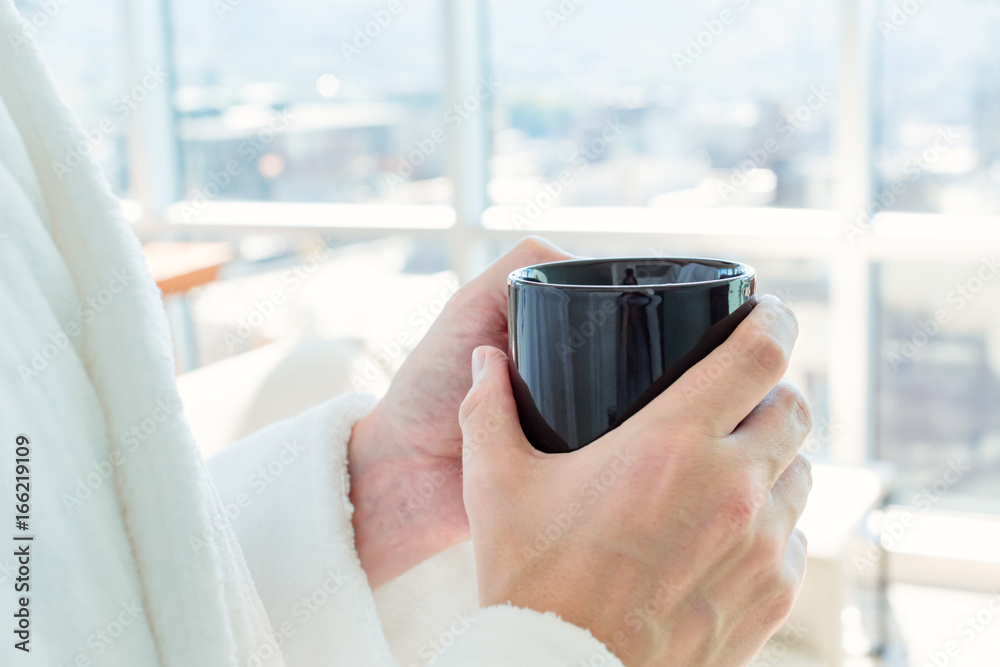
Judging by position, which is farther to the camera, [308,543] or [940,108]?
[940,108]

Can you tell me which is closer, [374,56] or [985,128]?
[985,128]

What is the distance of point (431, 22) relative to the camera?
2604mm

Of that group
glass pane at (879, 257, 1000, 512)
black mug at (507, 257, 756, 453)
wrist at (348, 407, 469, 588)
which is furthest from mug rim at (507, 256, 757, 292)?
glass pane at (879, 257, 1000, 512)

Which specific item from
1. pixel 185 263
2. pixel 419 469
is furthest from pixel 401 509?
pixel 185 263

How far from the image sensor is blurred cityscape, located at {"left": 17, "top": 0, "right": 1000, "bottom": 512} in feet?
6.63

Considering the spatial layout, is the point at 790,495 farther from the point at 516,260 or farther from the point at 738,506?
the point at 516,260

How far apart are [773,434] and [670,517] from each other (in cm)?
8

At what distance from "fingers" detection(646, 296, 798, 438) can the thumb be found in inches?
3.4

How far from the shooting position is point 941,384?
6.82 ft

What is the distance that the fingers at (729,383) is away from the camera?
44 cm

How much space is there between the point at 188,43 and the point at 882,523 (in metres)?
2.74

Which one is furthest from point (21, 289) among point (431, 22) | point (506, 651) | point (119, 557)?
point (431, 22)

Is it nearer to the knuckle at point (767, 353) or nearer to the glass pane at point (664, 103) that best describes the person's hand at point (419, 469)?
the knuckle at point (767, 353)

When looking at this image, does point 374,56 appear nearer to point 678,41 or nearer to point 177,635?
point 678,41
